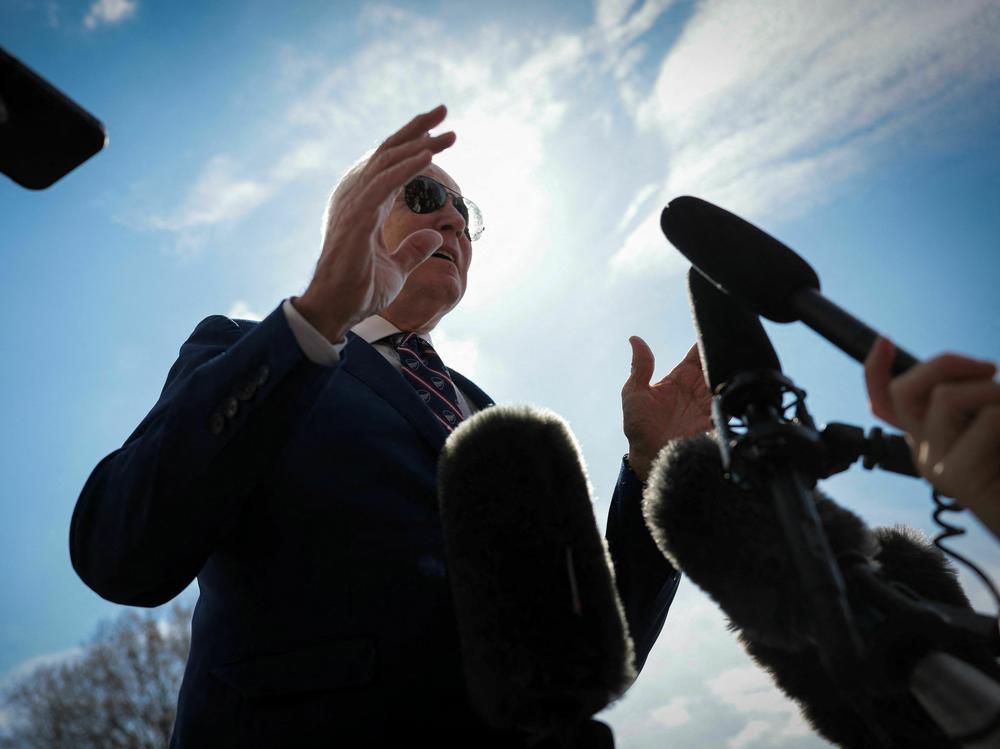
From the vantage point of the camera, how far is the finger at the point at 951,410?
1065mm

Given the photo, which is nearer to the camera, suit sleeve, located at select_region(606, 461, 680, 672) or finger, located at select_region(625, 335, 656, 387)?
suit sleeve, located at select_region(606, 461, 680, 672)

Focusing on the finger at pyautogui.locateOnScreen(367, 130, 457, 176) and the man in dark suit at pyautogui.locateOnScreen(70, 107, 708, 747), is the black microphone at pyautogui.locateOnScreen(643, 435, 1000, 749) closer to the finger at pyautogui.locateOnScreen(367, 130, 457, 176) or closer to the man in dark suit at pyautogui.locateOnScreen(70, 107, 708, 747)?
the man in dark suit at pyautogui.locateOnScreen(70, 107, 708, 747)

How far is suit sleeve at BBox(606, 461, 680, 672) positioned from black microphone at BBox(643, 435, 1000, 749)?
83 cm

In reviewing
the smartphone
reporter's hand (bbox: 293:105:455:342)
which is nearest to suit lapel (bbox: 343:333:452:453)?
reporter's hand (bbox: 293:105:455:342)

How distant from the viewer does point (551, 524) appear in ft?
5.02

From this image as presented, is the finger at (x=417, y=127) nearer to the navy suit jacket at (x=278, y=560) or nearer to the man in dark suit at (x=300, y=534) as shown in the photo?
the man in dark suit at (x=300, y=534)

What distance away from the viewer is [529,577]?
1473 millimetres

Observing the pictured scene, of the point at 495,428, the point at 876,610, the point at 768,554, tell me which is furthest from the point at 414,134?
the point at 876,610

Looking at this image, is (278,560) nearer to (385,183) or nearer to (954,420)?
(385,183)

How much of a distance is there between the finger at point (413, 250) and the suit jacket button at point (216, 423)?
31.3 inches

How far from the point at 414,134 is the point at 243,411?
968 mm

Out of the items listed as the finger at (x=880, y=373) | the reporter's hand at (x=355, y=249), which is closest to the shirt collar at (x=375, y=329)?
the reporter's hand at (x=355, y=249)

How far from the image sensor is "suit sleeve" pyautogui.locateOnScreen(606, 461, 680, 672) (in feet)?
8.46

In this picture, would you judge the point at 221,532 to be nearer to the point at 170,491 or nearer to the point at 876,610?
the point at 170,491
